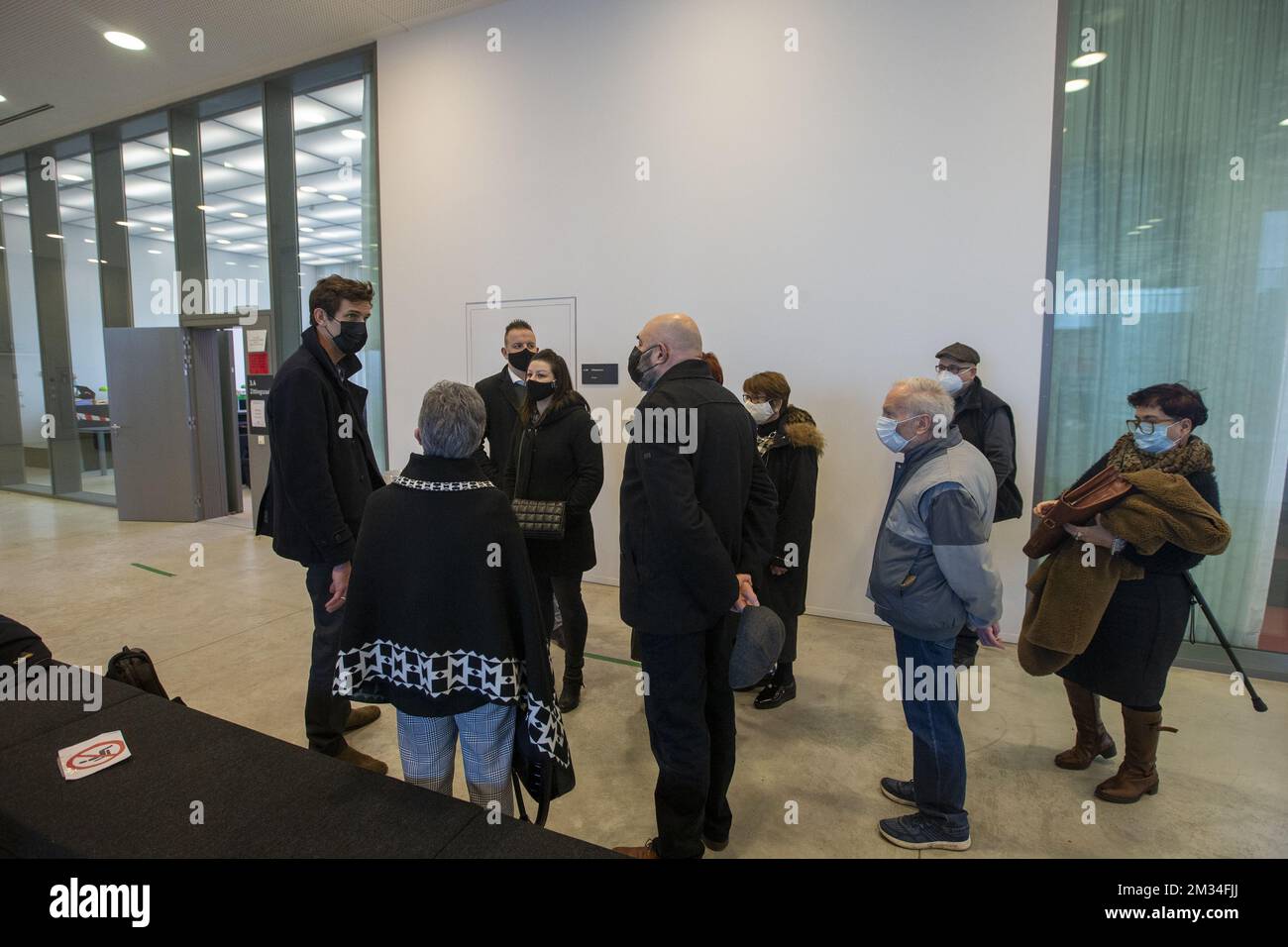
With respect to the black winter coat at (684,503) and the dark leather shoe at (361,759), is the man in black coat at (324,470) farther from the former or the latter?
the black winter coat at (684,503)

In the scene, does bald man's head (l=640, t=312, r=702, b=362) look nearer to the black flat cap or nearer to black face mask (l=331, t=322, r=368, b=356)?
black face mask (l=331, t=322, r=368, b=356)

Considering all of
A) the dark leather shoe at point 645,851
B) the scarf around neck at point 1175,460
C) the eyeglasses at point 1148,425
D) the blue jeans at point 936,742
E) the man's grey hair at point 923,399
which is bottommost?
the dark leather shoe at point 645,851

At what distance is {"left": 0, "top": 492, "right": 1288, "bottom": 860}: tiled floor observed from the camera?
2.12m

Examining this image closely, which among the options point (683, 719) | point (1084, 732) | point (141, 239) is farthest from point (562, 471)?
point (141, 239)

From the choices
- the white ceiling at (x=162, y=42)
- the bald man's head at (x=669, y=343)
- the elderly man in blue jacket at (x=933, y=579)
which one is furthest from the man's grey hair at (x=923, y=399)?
the white ceiling at (x=162, y=42)

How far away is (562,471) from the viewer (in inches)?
109

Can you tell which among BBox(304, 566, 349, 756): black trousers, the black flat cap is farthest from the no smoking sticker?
the black flat cap

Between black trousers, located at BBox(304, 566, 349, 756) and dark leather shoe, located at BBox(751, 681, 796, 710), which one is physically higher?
black trousers, located at BBox(304, 566, 349, 756)

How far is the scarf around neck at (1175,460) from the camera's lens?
2068 mm

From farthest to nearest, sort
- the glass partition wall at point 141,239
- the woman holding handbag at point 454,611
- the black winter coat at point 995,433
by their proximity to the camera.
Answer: the glass partition wall at point 141,239, the black winter coat at point 995,433, the woman holding handbag at point 454,611

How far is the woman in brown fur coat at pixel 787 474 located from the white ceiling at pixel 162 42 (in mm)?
4093

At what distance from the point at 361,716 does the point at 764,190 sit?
369 centimetres

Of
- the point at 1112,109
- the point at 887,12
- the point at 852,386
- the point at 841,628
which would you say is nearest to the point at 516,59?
the point at 887,12

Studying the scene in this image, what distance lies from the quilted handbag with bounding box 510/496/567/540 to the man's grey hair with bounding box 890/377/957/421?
1358mm
